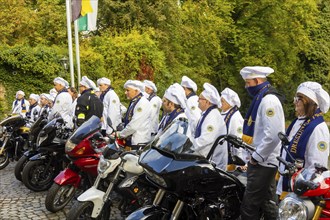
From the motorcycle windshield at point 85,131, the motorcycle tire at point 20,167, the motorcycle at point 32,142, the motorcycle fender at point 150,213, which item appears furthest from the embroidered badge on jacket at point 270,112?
the motorcycle tire at point 20,167

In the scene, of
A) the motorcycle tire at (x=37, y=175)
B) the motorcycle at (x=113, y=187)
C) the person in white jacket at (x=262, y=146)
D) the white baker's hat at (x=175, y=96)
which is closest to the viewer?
the person in white jacket at (x=262, y=146)

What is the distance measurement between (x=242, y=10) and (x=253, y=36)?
2.26 metres

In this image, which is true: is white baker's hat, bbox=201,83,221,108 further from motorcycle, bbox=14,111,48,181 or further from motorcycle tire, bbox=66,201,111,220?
motorcycle, bbox=14,111,48,181

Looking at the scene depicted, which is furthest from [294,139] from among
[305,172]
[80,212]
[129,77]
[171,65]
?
[171,65]

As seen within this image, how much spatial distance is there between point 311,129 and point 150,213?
1.59 meters

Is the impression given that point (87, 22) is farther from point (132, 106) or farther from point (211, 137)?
point (211, 137)

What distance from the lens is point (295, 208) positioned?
8.88 feet

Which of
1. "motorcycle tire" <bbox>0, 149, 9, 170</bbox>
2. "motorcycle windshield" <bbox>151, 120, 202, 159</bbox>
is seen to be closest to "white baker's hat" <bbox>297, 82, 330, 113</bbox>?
"motorcycle windshield" <bbox>151, 120, 202, 159</bbox>

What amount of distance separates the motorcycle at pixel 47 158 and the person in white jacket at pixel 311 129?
4.12m

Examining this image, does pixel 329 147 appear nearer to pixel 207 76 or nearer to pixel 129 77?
pixel 129 77

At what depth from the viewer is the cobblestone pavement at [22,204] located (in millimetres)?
6207

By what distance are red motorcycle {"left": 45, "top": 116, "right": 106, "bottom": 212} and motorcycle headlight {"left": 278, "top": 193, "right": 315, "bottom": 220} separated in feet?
10.9

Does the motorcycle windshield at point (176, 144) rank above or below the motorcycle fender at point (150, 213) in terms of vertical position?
above

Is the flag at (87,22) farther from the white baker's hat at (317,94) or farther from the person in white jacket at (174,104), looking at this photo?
the white baker's hat at (317,94)
